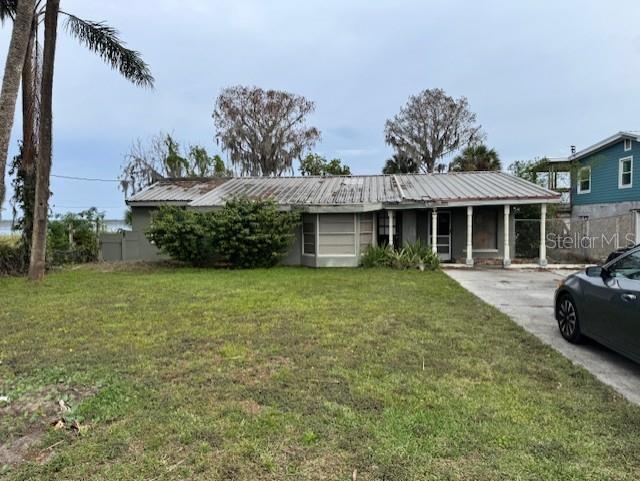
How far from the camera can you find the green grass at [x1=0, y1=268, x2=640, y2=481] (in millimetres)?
2727

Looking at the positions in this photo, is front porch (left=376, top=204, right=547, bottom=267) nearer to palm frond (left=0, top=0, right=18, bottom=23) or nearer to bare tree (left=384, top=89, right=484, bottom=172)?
palm frond (left=0, top=0, right=18, bottom=23)

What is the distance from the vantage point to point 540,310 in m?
7.71

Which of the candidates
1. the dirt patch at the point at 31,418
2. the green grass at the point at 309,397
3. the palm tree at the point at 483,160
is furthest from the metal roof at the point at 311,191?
the dirt patch at the point at 31,418

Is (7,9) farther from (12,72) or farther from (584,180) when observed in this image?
(584,180)

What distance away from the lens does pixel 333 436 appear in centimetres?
305

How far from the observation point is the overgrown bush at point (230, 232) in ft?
Answer: 45.9

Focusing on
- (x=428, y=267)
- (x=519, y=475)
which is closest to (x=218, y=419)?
(x=519, y=475)

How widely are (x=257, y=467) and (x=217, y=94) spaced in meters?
36.7

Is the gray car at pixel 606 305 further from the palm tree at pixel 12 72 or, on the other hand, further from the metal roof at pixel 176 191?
the metal roof at pixel 176 191

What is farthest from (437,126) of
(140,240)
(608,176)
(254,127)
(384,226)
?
(140,240)

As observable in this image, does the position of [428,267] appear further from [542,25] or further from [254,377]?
[254,377]

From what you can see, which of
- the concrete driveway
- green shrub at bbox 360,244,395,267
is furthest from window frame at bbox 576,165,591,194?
green shrub at bbox 360,244,395,267

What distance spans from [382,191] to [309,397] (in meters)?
Result: 13.5

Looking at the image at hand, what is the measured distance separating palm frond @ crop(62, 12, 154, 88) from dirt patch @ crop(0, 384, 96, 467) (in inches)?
→ 414
